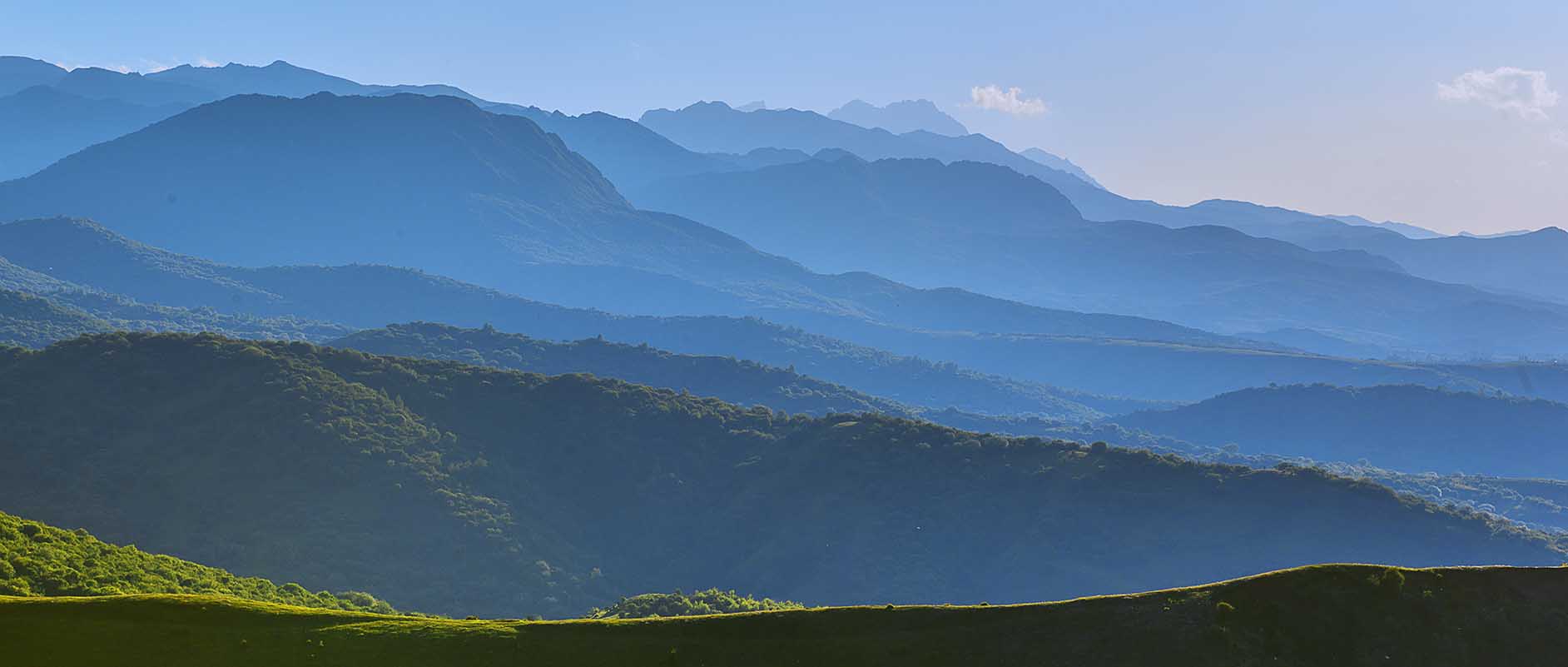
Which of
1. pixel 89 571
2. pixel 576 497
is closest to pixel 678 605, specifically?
pixel 89 571

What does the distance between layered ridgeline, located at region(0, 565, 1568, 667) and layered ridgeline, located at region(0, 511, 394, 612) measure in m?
24.9

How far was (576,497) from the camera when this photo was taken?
463 ft

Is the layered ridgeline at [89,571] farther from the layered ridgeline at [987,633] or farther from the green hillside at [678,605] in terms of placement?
the layered ridgeline at [987,633]

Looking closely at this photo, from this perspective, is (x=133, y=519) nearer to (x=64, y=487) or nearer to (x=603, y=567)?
(x=64, y=487)

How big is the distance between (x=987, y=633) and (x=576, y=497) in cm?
11540

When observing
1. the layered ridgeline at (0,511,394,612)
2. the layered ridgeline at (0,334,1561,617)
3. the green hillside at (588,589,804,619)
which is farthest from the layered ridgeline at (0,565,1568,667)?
the layered ridgeline at (0,334,1561,617)

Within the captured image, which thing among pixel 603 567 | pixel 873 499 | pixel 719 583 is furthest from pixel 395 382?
pixel 873 499

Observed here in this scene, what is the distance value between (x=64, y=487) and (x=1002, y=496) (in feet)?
336

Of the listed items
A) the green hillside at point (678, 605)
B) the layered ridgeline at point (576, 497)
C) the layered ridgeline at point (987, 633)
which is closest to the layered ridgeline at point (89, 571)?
the green hillside at point (678, 605)

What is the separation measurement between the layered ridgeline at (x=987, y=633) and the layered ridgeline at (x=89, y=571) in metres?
24.9

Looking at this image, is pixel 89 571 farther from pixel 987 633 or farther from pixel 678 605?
pixel 987 633

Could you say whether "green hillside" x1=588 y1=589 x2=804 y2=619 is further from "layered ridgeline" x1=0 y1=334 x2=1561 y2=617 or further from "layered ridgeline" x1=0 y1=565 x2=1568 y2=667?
"layered ridgeline" x1=0 y1=565 x2=1568 y2=667

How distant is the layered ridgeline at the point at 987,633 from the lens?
29391 mm

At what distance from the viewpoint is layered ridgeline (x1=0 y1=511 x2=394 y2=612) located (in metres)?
58.6
